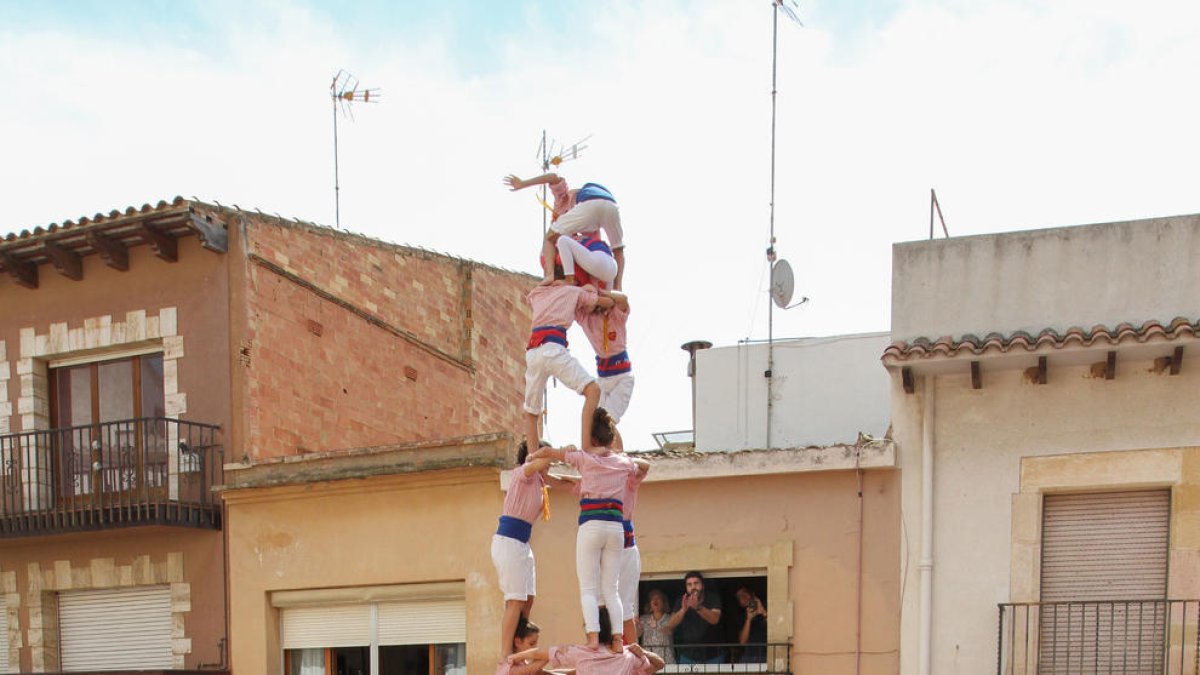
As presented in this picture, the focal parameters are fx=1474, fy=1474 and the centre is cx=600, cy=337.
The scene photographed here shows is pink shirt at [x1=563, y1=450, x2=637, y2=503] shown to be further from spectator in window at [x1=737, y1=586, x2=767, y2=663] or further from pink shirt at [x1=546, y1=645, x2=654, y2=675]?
spectator in window at [x1=737, y1=586, x2=767, y2=663]

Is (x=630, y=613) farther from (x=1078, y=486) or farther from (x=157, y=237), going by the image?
(x=157, y=237)

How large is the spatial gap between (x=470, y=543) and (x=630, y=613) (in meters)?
5.65

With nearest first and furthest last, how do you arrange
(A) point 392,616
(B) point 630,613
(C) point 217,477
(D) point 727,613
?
1. (B) point 630,613
2. (D) point 727,613
3. (A) point 392,616
4. (C) point 217,477

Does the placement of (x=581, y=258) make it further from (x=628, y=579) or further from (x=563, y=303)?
(x=628, y=579)

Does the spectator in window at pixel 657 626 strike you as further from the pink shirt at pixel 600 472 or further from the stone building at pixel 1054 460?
the pink shirt at pixel 600 472

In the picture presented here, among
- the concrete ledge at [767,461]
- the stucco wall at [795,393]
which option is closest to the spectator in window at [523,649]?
the concrete ledge at [767,461]

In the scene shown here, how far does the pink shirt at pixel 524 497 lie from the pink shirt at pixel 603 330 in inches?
33.7

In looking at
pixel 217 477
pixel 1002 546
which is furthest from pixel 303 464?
pixel 1002 546

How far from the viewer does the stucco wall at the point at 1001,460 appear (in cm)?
1192

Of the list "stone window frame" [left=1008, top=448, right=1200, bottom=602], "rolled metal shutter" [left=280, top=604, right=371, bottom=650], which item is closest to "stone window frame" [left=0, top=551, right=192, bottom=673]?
"rolled metal shutter" [left=280, top=604, right=371, bottom=650]

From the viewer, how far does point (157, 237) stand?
1566cm

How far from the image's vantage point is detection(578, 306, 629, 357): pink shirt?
339 inches

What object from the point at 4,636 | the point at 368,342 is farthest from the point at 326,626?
the point at 4,636

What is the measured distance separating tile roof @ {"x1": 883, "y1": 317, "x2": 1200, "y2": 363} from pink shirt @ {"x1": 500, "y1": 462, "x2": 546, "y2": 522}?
460 cm
